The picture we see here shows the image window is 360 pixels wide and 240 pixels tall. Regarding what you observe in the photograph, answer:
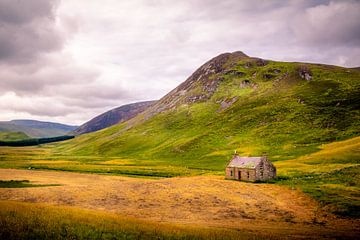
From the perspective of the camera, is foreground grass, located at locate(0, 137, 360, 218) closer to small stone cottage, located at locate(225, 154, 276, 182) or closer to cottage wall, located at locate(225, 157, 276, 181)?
cottage wall, located at locate(225, 157, 276, 181)

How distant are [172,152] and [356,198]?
363ft

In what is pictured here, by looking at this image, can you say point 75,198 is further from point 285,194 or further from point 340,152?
point 340,152

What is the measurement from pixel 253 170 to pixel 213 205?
28.4m

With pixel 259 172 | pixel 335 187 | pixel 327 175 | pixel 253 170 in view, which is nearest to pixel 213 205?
pixel 335 187

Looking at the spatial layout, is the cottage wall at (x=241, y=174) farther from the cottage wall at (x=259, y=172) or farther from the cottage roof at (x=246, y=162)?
the cottage roof at (x=246, y=162)

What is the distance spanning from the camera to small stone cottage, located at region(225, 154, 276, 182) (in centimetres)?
6868

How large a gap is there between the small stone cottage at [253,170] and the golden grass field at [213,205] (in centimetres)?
841

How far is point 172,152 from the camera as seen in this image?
493 feet

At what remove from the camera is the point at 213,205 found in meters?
43.2

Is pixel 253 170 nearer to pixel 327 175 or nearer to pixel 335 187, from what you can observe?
pixel 327 175

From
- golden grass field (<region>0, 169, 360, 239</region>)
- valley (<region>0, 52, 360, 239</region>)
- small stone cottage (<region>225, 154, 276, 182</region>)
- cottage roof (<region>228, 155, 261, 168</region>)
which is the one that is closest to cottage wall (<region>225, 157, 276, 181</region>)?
small stone cottage (<region>225, 154, 276, 182</region>)

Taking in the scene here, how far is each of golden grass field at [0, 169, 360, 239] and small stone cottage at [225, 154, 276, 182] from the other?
8.41 meters

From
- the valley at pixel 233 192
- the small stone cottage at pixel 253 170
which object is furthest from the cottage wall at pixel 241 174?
the valley at pixel 233 192

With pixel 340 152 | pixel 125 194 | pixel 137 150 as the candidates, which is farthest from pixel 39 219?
pixel 137 150
